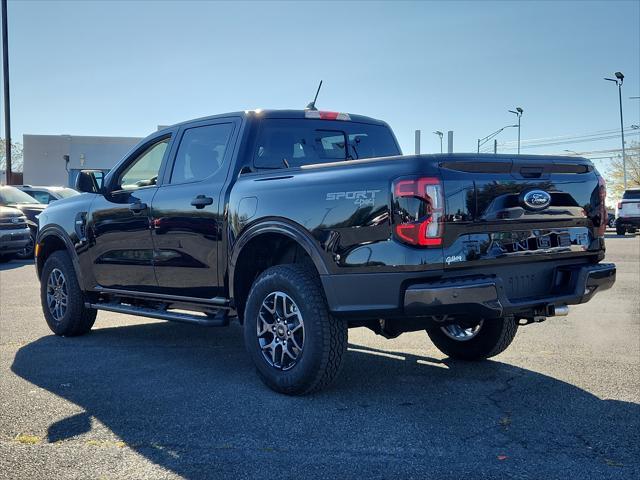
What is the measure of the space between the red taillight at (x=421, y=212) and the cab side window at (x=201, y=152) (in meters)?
1.92

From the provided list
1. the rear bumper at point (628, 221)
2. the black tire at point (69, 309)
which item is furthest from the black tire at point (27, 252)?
the rear bumper at point (628, 221)

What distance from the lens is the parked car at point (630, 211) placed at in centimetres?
2745

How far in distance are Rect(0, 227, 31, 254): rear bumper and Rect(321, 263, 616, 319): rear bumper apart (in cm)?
1249

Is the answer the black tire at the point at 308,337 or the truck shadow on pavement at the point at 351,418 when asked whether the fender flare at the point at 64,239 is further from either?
the black tire at the point at 308,337

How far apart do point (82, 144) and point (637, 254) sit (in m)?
42.0

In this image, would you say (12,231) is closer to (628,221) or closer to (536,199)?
(536,199)

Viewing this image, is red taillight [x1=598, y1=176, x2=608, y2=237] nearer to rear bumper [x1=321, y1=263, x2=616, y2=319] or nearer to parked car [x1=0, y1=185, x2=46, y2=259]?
rear bumper [x1=321, y1=263, x2=616, y2=319]

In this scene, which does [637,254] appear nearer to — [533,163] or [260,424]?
[533,163]

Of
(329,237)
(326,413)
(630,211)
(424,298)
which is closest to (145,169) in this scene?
(329,237)

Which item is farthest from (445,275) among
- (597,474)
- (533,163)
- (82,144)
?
(82,144)

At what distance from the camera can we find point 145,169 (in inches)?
256

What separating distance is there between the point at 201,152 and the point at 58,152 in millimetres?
48606

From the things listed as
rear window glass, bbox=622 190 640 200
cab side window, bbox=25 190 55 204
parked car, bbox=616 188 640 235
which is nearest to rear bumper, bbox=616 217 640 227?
parked car, bbox=616 188 640 235

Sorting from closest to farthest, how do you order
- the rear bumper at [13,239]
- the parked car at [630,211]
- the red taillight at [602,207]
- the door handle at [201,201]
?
the red taillight at [602,207]
the door handle at [201,201]
the rear bumper at [13,239]
the parked car at [630,211]
